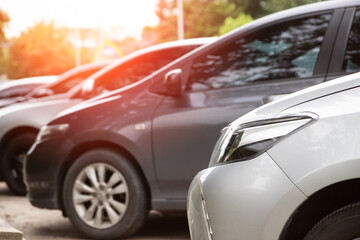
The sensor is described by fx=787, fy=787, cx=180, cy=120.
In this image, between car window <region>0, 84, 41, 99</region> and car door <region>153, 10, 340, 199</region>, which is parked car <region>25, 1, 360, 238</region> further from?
car window <region>0, 84, 41, 99</region>

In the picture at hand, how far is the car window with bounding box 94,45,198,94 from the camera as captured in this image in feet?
26.7

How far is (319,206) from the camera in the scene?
317 centimetres

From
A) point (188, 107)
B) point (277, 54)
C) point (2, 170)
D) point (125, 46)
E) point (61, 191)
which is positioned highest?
point (277, 54)

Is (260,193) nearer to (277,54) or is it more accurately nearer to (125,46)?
(277,54)

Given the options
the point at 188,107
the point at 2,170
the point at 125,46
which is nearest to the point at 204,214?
the point at 188,107

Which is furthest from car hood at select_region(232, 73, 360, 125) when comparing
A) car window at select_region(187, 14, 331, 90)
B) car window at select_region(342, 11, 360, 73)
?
car window at select_region(187, 14, 331, 90)

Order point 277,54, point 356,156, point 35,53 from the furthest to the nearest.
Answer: point 35,53 → point 277,54 → point 356,156

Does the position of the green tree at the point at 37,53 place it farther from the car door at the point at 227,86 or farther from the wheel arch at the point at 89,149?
the car door at the point at 227,86

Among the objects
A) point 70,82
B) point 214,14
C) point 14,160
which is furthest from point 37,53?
point 14,160

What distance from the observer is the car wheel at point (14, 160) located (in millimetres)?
9906

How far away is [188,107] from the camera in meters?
5.99

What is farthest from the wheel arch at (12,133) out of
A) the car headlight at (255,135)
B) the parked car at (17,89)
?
the car headlight at (255,135)

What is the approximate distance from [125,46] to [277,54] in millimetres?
125973

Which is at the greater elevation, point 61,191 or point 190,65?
point 190,65
